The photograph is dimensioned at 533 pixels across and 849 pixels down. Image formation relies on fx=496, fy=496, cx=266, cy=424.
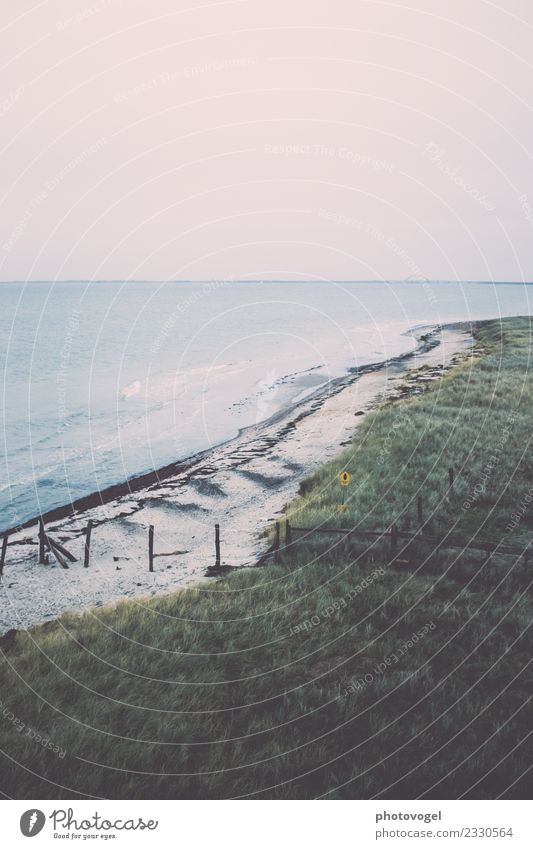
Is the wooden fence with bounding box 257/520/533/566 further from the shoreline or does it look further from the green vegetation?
the shoreline

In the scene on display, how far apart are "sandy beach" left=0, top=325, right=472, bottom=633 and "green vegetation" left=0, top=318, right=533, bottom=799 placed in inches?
96.8

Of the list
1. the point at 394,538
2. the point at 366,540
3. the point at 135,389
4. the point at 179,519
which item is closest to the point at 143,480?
the point at 179,519

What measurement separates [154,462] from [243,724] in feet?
78.1

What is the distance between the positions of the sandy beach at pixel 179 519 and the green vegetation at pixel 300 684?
2.46m

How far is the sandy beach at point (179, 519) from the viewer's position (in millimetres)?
13258

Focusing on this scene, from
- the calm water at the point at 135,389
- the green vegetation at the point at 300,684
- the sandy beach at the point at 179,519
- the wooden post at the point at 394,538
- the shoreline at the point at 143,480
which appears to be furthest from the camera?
the calm water at the point at 135,389

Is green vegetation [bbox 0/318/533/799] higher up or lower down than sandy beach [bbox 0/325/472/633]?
higher up

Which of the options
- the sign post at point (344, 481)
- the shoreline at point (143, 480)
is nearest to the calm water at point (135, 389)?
the shoreline at point (143, 480)

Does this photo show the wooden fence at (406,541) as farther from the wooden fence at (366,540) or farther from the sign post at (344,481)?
the sign post at (344,481)

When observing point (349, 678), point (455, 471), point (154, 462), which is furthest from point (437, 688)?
point (154, 462)

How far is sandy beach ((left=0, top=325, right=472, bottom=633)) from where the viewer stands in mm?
13258

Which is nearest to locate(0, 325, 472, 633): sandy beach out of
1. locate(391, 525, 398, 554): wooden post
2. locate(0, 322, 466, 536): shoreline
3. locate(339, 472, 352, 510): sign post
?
locate(0, 322, 466, 536): shoreline
